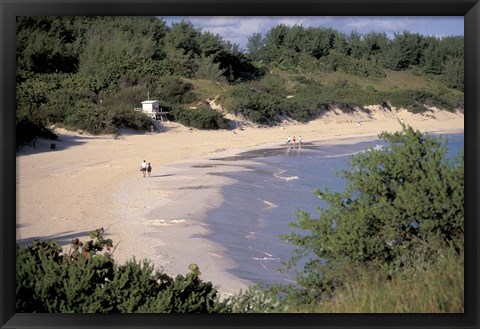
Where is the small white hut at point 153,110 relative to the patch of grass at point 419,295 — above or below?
above

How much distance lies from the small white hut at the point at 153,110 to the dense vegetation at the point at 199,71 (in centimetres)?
12

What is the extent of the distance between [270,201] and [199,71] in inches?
84.2

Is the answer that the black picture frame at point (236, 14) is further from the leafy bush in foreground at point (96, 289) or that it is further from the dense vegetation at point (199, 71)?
the dense vegetation at point (199, 71)

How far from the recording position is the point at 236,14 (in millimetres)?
3748

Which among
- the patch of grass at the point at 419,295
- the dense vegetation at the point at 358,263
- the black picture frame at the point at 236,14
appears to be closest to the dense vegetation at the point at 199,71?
the black picture frame at the point at 236,14

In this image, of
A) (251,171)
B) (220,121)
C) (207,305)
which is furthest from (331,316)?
(220,121)

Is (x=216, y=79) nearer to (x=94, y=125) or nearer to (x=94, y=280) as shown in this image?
(x=94, y=125)

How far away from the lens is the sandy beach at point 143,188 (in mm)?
4973

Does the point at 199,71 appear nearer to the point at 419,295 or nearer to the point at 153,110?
the point at 153,110

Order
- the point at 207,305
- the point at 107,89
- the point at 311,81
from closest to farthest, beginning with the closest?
1. the point at 207,305
2. the point at 107,89
3. the point at 311,81

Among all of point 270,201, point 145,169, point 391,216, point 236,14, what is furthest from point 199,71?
point 236,14

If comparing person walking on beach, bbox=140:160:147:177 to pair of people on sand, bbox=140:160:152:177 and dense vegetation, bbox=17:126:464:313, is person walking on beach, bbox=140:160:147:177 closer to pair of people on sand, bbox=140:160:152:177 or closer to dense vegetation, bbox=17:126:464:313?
pair of people on sand, bbox=140:160:152:177

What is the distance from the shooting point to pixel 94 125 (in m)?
10.3

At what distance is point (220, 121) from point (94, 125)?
4040 millimetres
